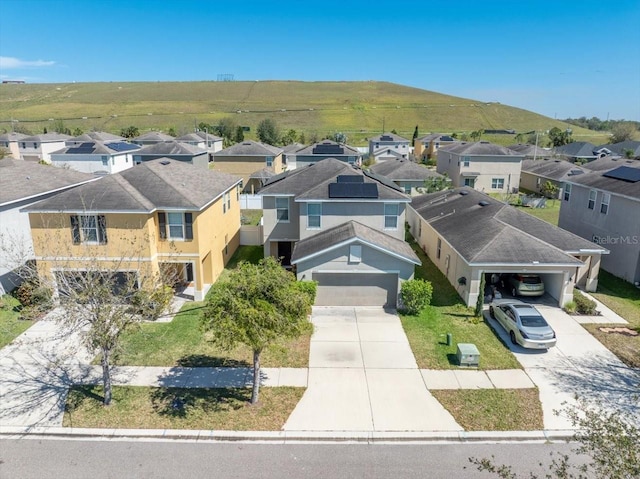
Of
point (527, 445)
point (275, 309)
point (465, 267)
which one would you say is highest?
point (275, 309)

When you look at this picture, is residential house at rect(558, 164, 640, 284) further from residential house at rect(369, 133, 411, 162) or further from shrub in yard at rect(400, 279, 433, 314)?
residential house at rect(369, 133, 411, 162)

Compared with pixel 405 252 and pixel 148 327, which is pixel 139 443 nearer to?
pixel 148 327

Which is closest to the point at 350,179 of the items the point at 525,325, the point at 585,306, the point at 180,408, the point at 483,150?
the point at 525,325

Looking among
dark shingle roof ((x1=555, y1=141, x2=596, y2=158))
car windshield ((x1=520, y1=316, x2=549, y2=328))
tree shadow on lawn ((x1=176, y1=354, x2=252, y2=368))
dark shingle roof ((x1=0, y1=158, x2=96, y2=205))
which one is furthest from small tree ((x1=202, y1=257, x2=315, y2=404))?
dark shingle roof ((x1=555, y1=141, x2=596, y2=158))

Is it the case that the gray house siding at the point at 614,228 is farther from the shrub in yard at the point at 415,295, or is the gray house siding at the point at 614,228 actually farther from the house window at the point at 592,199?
the shrub in yard at the point at 415,295

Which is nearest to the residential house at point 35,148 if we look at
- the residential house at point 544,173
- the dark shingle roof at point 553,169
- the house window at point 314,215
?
the house window at point 314,215

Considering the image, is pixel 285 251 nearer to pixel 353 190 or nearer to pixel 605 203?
pixel 353 190

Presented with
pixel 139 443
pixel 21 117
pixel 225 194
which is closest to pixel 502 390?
pixel 139 443
